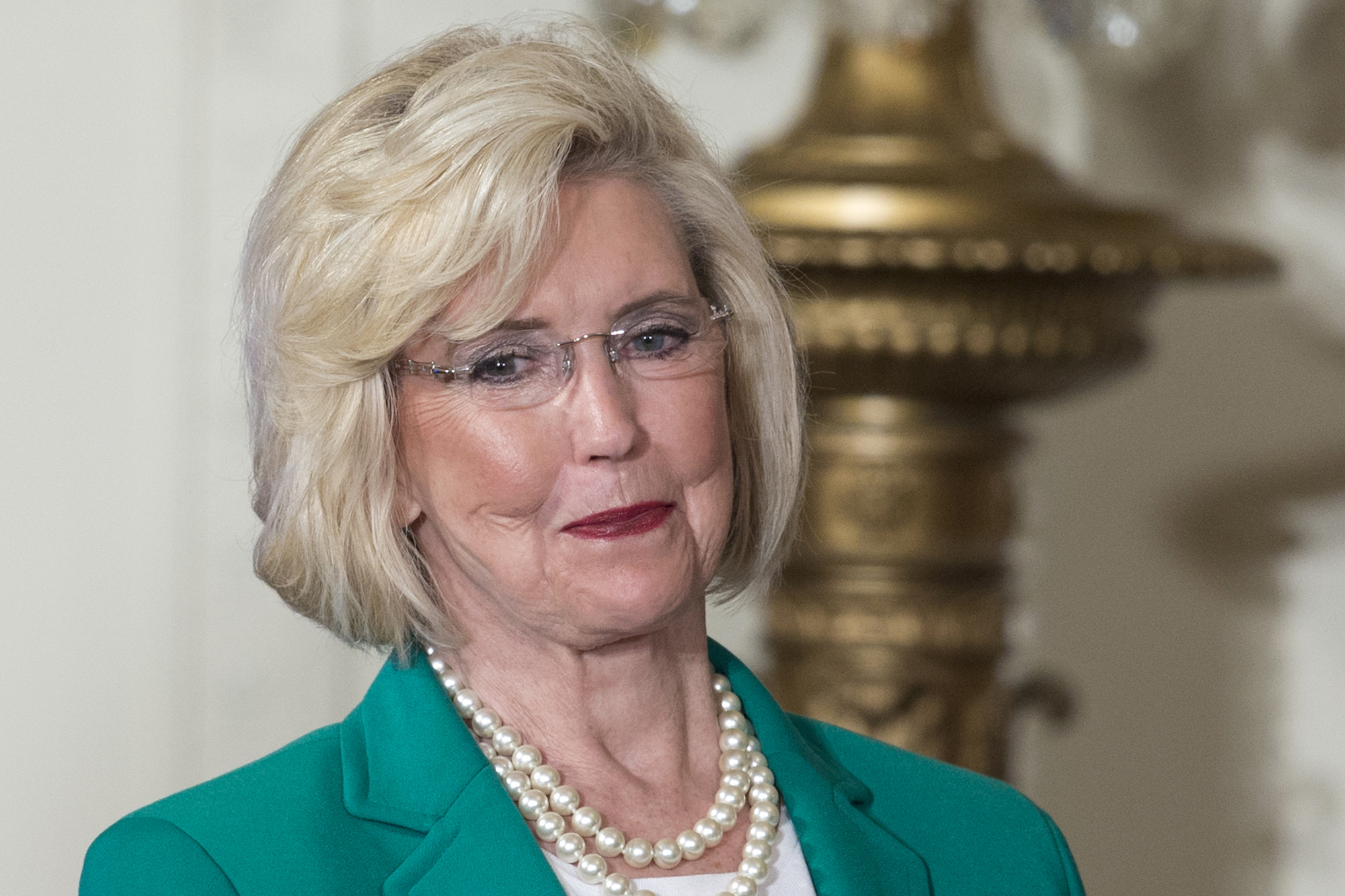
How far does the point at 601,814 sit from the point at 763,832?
7.1 inches

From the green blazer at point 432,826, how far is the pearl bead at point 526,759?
5 cm

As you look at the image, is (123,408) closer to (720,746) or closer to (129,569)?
(129,569)

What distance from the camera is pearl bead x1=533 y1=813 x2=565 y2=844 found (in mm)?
1807

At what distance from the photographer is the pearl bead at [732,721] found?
201cm

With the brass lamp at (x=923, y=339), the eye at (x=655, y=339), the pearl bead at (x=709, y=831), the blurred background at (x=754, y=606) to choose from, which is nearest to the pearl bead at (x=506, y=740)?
the pearl bead at (x=709, y=831)

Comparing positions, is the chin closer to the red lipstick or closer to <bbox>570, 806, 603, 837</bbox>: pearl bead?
the red lipstick

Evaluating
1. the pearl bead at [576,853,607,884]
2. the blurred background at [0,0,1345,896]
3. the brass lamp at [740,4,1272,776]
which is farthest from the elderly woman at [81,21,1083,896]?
the blurred background at [0,0,1345,896]

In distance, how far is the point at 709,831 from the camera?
6.13 ft

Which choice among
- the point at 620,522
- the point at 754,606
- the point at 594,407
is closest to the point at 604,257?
the point at 594,407

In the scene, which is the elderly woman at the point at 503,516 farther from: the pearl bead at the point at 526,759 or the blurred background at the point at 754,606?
the blurred background at the point at 754,606

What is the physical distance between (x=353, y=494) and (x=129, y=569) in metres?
2.22

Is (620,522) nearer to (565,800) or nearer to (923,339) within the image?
(565,800)

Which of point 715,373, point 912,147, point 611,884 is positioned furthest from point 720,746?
point 912,147

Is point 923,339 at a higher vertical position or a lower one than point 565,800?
higher
